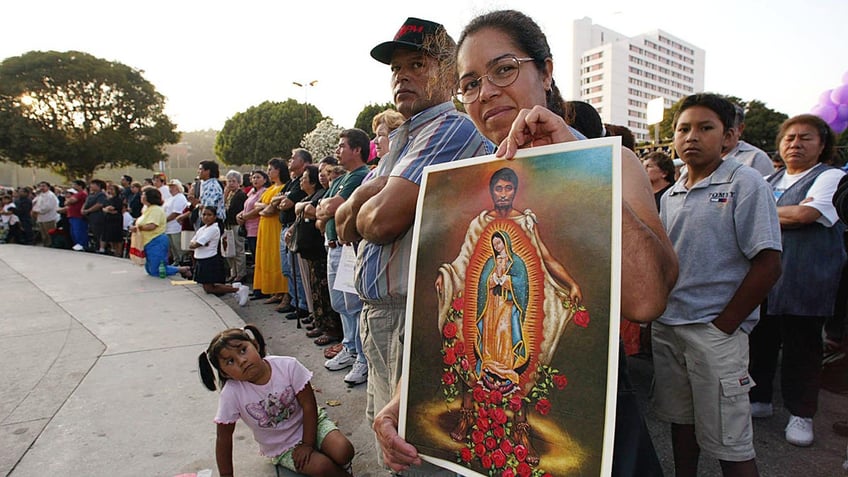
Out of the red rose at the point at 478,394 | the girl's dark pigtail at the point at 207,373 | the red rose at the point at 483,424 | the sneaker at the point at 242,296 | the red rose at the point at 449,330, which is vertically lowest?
the sneaker at the point at 242,296

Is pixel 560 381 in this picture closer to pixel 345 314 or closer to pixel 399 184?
pixel 399 184

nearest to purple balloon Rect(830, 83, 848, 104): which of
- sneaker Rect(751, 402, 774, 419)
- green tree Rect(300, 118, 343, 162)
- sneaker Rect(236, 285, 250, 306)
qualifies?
sneaker Rect(751, 402, 774, 419)

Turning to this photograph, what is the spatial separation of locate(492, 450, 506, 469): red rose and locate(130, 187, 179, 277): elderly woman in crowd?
887cm

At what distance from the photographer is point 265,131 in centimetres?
4262

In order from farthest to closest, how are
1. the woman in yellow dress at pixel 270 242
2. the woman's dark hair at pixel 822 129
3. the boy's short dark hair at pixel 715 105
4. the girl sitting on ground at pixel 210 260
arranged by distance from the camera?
the girl sitting on ground at pixel 210 260 → the woman in yellow dress at pixel 270 242 → the woman's dark hair at pixel 822 129 → the boy's short dark hair at pixel 715 105

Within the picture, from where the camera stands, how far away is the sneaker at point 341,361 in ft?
14.1

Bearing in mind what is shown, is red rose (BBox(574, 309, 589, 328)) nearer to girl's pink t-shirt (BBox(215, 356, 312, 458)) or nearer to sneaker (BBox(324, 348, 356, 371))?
girl's pink t-shirt (BBox(215, 356, 312, 458))

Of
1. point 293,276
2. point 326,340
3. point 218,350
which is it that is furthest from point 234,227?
point 218,350

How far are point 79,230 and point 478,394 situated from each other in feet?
52.6

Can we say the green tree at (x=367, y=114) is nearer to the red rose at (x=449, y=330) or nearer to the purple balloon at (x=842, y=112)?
the purple balloon at (x=842, y=112)

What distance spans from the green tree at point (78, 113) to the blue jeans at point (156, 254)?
29.9 meters

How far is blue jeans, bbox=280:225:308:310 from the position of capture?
226 inches

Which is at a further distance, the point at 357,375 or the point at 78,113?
the point at 78,113

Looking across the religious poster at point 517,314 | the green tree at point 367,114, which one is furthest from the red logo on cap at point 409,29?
the green tree at point 367,114
